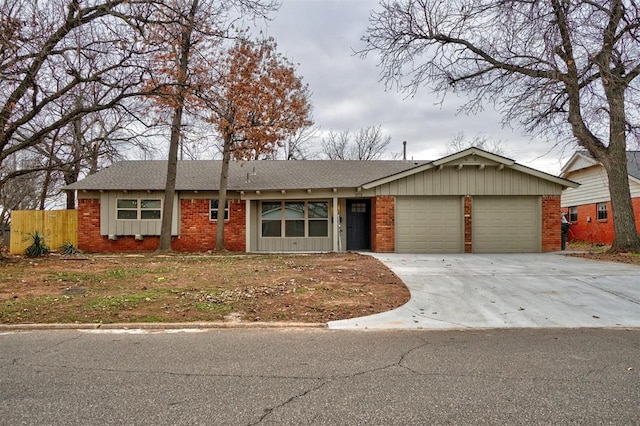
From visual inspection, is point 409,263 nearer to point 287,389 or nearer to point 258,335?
point 258,335

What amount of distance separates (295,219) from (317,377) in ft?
45.9

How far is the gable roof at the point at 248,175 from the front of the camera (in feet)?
57.8

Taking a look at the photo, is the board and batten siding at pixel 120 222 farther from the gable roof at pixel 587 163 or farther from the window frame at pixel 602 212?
the window frame at pixel 602 212

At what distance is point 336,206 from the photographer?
16.8m

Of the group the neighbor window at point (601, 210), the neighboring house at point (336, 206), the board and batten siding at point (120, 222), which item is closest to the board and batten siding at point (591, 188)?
the neighbor window at point (601, 210)

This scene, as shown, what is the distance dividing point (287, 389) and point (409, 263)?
8.78 m

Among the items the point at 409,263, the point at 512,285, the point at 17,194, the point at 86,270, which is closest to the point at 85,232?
the point at 86,270

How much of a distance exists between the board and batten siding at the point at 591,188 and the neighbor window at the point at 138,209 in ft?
62.1

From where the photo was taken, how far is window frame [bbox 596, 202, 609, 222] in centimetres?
2201

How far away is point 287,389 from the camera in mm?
3684

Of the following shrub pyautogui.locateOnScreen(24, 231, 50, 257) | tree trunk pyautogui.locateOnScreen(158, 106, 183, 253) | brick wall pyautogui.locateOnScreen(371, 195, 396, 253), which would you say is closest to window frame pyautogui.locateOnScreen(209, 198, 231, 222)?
tree trunk pyautogui.locateOnScreen(158, 106, 183, 253)

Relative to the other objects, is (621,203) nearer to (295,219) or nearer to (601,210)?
(601,210)

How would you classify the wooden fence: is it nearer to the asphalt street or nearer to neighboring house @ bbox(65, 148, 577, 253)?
neighboring house @ bbox(65, 148, 577, 253)

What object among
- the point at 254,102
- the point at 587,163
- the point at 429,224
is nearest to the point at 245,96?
the point at 254,102
